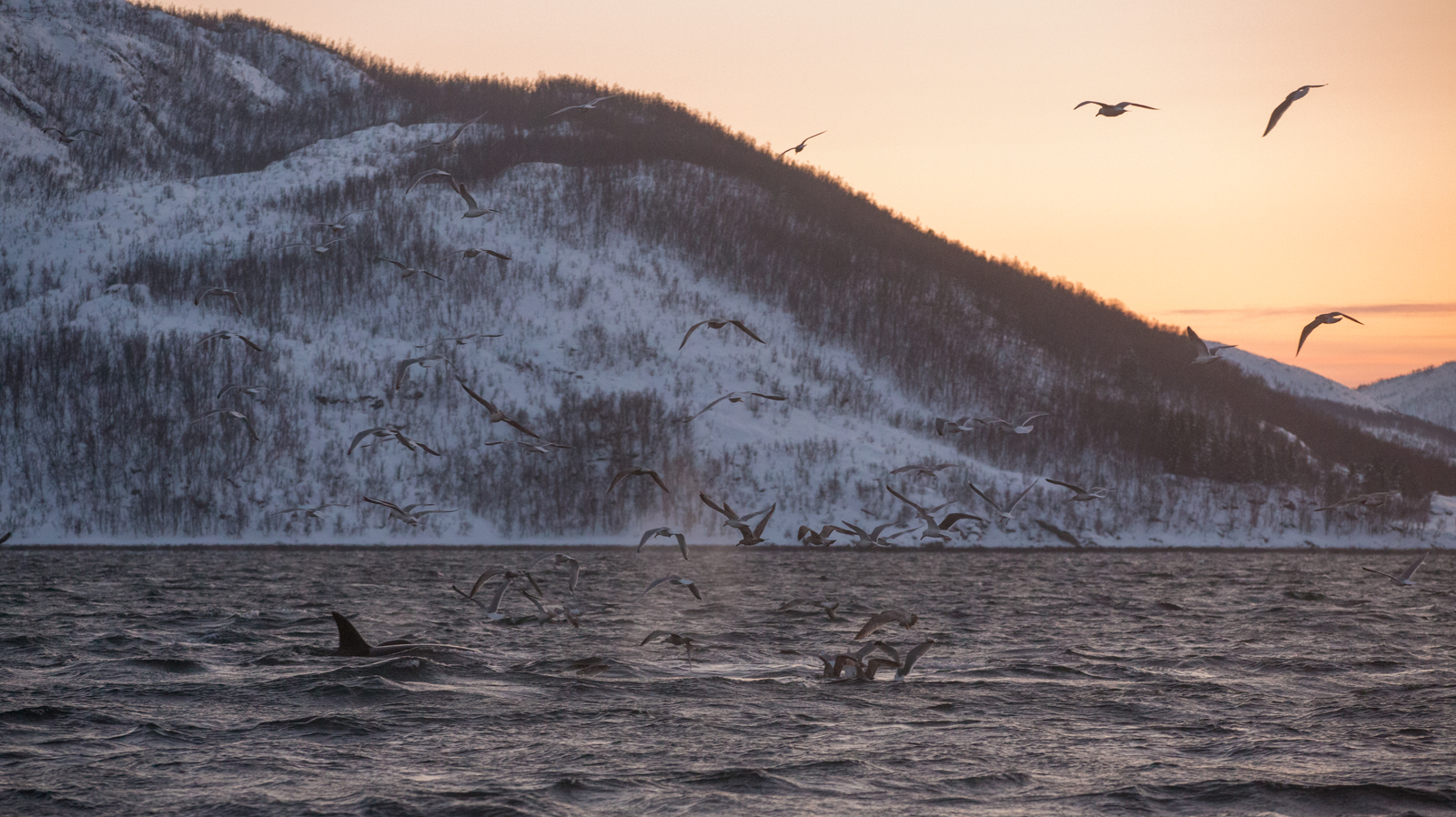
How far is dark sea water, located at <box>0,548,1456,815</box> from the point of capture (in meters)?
15.8

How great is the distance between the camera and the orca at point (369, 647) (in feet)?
91.0

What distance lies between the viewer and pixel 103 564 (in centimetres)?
7169

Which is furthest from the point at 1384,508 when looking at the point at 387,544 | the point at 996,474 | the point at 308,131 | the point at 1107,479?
the point at 308,131

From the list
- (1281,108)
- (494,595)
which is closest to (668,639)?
(494,595)

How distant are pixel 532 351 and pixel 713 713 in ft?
362

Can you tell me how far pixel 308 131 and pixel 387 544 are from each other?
11846cm

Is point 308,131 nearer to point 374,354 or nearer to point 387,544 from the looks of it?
point 374,354

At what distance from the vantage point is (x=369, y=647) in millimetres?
29125

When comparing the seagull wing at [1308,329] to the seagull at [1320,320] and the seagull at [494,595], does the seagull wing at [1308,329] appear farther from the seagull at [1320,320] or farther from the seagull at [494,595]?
the seagull at [494,595]

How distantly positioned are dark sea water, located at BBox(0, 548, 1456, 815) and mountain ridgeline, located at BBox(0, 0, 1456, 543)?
6534 cm

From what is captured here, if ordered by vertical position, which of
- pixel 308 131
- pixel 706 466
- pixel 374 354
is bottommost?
pixel 706 466

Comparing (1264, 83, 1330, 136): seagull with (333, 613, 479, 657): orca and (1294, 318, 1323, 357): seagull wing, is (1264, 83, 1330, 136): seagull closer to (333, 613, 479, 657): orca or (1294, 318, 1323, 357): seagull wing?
(1294, 318, 1323, 357): seagull wing

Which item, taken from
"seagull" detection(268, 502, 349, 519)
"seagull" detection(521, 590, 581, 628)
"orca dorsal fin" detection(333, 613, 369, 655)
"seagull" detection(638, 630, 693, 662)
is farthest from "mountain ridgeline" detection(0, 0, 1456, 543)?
"orca dorsal fin" detection(333, 613, 369, 655)

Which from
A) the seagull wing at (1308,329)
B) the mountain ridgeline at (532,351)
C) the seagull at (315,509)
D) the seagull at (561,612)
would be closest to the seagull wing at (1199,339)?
the seagull wing at (1308,329)
